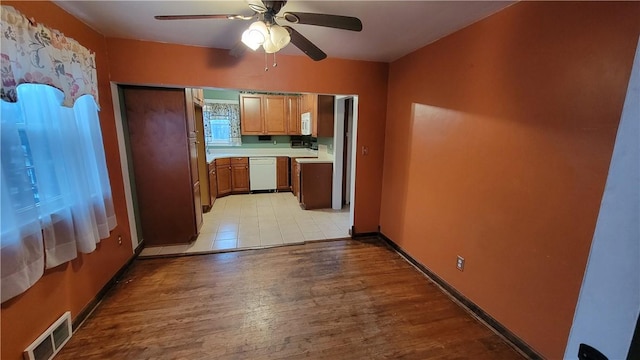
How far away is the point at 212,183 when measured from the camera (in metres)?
4.87

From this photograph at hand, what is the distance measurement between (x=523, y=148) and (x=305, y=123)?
4207 millimetres

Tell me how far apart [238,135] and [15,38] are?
483cm

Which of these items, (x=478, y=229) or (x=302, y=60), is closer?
(x=478, y=229)

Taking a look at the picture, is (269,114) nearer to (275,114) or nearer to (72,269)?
(275,114)

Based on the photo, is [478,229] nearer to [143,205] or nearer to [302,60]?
[302,60]

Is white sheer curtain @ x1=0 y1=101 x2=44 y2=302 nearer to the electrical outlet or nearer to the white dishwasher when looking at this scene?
the electrical outlet

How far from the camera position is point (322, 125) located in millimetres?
4758

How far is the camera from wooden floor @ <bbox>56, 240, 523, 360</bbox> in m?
1.74

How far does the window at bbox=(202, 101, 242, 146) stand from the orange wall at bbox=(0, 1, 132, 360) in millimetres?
3553

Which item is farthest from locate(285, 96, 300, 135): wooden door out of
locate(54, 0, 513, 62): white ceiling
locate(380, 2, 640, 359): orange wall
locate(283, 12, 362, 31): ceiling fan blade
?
locate(283, 12, 362, 31): ceiling fan blade

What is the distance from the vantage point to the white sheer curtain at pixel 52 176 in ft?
4.32

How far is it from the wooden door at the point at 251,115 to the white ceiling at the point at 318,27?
10.2 feet

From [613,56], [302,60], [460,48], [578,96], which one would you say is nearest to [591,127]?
[578,96]

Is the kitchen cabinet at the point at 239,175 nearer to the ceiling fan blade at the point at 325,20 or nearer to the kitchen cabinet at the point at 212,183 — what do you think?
the kitchen cabinet at the point at 212,183
